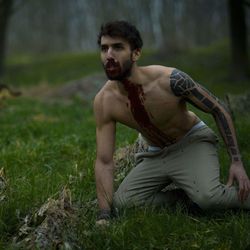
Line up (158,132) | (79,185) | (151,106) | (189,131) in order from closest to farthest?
1. (151,106)
2. (158,132)
3. (189,131)
4. (79,185)

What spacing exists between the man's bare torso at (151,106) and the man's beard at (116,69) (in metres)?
0.14

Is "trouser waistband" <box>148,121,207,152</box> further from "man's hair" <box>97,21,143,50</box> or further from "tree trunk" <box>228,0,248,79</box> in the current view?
"tree trunk" <box>228,0,248,79</box>

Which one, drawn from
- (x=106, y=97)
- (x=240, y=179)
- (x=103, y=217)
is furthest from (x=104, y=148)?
(x=240, y=179)

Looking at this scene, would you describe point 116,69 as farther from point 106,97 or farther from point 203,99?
point 203,99

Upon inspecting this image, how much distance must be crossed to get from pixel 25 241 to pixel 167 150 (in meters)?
1.48

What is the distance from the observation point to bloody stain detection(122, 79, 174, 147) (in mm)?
5102

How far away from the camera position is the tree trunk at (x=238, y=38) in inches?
741

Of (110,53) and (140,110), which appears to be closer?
(110,53)

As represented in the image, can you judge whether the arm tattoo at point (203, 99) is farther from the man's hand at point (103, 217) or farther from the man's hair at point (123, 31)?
the man's hand at point (103, 217)

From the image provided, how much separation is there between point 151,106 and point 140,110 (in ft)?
0.31

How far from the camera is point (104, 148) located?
530cm

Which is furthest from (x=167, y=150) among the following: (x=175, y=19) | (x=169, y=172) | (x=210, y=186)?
(x=175, y=19)

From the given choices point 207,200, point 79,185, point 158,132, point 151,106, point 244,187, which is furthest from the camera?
point 79,185

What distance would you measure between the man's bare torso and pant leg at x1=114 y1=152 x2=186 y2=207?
8.3 inches
